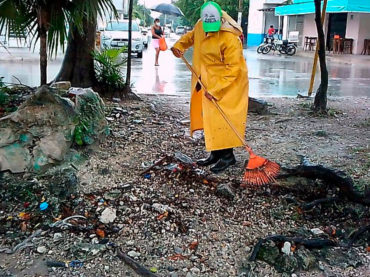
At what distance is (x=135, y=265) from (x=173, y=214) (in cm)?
68

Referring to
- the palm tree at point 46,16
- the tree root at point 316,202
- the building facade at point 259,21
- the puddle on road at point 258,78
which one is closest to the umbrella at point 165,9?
the puddle on road at point 258,78

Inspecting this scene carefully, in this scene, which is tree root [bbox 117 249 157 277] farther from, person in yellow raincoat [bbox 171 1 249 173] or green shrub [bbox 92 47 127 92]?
green shrub [bbox 92 47 127 92]

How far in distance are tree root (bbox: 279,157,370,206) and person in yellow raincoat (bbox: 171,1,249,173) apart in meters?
0.57

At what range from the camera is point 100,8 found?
461 cm

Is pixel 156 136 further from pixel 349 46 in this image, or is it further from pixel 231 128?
pixel 349 46

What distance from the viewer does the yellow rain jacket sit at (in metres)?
3.88

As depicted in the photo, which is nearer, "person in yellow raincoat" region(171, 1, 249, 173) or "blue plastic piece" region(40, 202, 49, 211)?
"blue plastic piece" region(40, 202, 49, 211)

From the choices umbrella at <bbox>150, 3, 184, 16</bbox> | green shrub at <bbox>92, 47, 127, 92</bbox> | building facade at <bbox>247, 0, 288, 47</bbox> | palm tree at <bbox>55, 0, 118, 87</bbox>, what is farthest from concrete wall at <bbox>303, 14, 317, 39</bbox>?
palm tree at <bbox>55, 0, 118, 87</bbox>

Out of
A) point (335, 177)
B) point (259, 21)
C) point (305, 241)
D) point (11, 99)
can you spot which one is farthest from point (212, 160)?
point (259, 21)

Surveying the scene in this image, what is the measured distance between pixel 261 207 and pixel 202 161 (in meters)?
0.93

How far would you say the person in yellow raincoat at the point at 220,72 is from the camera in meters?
3.85

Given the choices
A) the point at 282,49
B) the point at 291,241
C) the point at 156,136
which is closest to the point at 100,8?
the point at 156,136

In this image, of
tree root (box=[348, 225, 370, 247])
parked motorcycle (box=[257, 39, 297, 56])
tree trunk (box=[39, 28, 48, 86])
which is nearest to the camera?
tree root (box=[348, 225, 370, 247])

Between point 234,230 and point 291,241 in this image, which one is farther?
point 234,230
